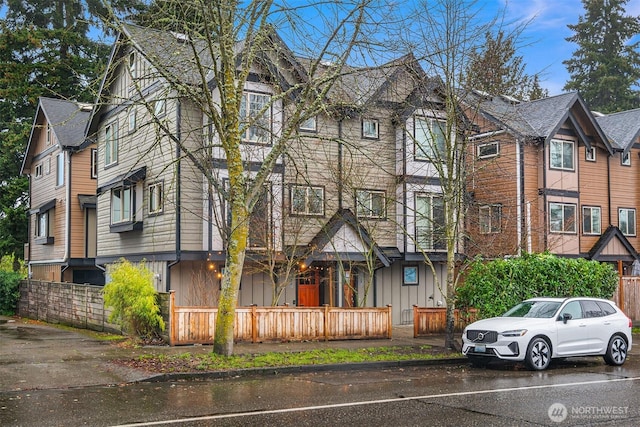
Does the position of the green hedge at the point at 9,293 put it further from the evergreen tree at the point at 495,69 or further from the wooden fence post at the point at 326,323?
the evergreen tree at the point at 495,69

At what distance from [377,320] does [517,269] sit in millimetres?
4362

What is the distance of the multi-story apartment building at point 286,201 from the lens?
24641 millimetres

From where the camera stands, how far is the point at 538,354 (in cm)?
1655

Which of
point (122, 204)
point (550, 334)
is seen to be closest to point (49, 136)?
point (122, 204)

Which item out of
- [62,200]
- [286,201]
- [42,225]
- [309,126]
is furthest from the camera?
[42,225]

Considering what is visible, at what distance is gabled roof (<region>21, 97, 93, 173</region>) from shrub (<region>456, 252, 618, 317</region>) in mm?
19305

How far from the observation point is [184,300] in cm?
2525

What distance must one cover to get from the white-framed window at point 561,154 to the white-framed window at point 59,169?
930 inches

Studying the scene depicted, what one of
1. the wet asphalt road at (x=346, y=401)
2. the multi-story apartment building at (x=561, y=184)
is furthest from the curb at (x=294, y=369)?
the multi-story apartment building at (x=561, y=184)

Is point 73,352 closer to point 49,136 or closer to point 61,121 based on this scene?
point 61,121

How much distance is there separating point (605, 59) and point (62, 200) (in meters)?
54.6

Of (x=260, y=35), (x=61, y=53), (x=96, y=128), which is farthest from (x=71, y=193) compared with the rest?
(x=260, y=35)

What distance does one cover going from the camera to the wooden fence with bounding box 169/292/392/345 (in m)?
19.3

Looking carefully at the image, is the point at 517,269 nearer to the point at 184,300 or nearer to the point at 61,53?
the point at 184,300
